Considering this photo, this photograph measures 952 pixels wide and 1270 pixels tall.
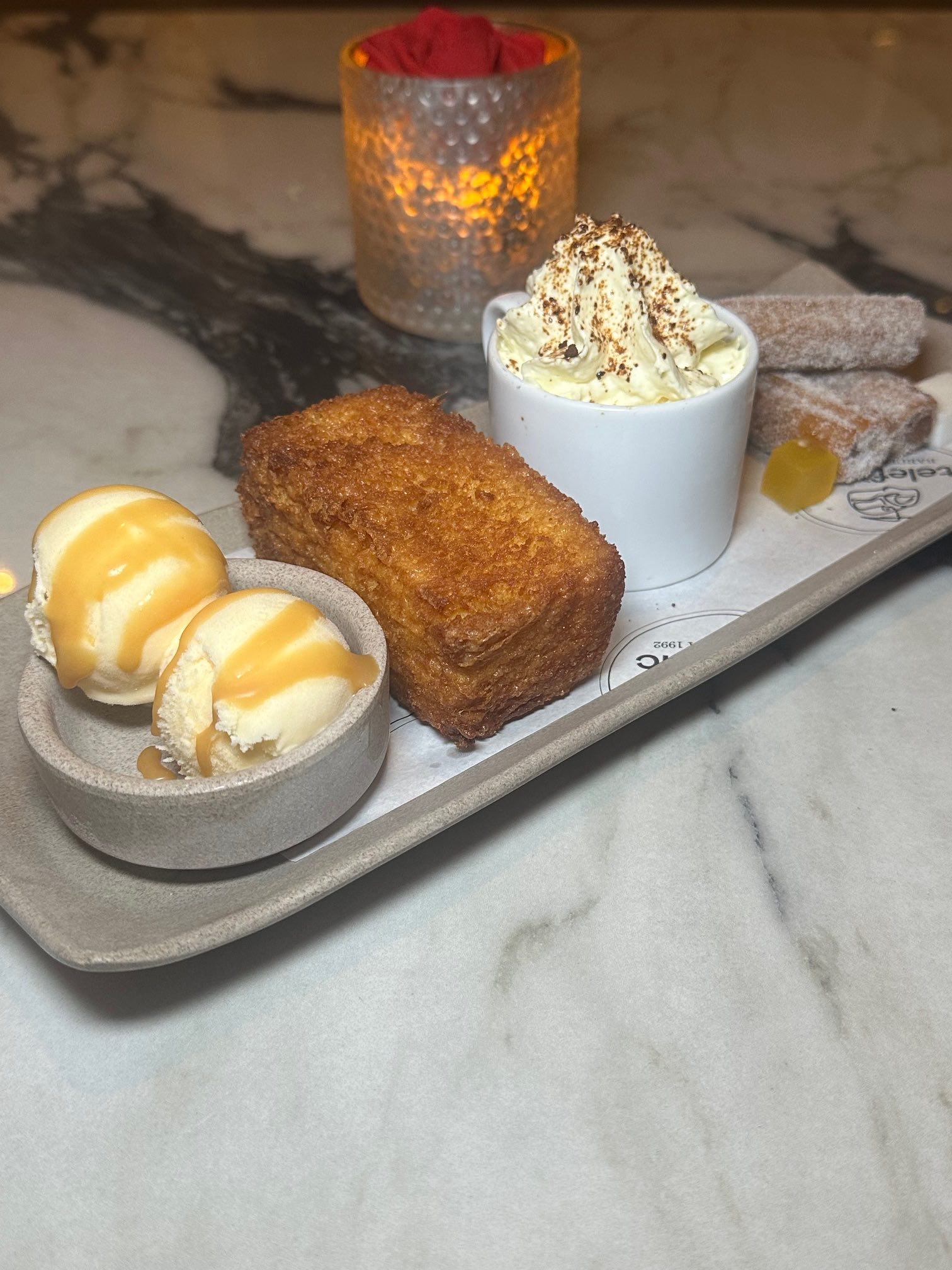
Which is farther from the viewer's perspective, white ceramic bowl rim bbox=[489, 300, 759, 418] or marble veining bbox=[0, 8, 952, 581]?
marble veining bbox=[0, 8, 952, 581]

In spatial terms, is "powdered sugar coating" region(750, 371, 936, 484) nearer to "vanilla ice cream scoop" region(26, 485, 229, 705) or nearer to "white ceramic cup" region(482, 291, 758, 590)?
"white ceramic cup" region(482, 291, 758, 590)

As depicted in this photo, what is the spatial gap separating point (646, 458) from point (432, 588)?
1.08ft

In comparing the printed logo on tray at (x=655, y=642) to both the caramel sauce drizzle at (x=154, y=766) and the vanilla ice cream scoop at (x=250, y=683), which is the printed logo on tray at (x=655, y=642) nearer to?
the vanilla ice cream scoop at (x=250, y=683)

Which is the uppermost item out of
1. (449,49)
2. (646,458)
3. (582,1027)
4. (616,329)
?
(449,49)

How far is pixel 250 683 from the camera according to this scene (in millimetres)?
1018

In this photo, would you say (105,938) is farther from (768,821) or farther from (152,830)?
(768,821)

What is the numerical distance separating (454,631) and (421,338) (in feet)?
3.52

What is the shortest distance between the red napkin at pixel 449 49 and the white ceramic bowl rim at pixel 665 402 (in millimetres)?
573

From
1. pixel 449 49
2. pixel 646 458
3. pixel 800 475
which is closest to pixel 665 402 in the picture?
pixel 646 458

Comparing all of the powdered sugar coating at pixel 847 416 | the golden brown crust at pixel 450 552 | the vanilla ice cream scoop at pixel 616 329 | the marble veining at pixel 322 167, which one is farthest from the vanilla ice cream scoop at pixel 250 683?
the powdered sugar coating at pixel 847 416

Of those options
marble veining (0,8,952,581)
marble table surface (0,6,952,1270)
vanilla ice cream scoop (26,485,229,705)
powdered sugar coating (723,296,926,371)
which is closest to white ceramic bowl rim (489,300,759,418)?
powdered sugar coating (723,296,926,371)

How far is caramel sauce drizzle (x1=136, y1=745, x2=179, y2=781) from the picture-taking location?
1133mm

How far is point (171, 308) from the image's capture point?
2.21m

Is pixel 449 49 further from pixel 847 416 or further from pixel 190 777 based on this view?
pixel 190 777
